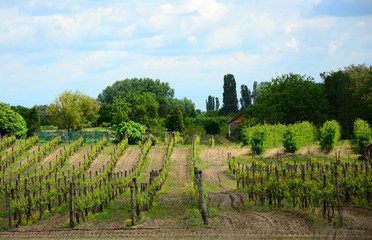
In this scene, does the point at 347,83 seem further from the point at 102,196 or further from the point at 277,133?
the point at 102,196

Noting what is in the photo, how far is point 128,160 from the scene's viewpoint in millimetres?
37750

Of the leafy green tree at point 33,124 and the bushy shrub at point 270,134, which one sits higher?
the leafy green tree at point 33,124

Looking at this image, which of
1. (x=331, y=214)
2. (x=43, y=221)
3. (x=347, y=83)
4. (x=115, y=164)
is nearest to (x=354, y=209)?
(x=331, y=214)

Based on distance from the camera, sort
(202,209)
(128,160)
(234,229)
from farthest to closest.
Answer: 1. (128,160)
2. (202,209)
3. (234,229)

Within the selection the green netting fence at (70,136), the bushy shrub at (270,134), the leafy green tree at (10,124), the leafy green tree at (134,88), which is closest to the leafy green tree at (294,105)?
the bushy shrub at (270,134)

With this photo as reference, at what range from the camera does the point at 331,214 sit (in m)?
16.2

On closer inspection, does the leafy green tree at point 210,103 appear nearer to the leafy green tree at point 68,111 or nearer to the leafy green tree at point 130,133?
the leafy green tree at point 68,111

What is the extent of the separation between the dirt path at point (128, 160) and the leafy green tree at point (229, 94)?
58075mm

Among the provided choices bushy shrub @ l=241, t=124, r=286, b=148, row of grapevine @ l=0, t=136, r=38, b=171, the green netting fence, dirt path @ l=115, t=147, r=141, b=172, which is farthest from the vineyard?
the green netting fence

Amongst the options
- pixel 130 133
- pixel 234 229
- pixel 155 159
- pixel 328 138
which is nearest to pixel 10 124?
pixel 130 133

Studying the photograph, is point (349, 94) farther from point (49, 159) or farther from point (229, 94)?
point (229, 94)

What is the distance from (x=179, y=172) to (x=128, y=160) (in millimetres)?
7576

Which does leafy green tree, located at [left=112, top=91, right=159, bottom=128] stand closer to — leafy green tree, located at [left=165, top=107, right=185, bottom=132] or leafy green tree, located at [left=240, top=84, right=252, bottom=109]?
leafy green tree, located at [left=165, top=107, right=185, bottom=132]

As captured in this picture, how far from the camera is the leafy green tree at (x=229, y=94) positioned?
98.4m
